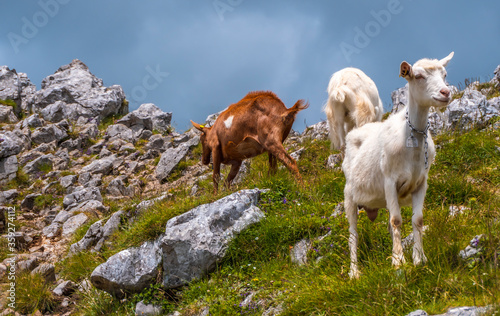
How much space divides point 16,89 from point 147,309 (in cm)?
2317

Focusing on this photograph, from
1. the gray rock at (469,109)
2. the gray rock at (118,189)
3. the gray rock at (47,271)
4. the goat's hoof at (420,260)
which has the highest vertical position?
the gray rock at (469,109)

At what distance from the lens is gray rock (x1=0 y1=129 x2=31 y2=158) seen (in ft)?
58.6

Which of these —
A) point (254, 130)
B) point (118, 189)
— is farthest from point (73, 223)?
point (254, 130)

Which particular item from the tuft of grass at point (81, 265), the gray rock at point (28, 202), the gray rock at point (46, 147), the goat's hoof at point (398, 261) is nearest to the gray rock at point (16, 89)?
the gray rock at point (46, 147)

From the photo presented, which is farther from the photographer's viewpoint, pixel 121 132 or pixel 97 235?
pixel 121 132

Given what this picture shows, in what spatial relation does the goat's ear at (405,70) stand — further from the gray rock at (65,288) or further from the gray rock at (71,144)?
the gray rock at (71,144)

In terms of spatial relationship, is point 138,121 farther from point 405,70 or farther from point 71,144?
point 405,70

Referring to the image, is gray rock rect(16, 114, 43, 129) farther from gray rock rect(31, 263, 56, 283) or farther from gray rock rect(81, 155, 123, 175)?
gray rock rect(31, 263, 56, 283)

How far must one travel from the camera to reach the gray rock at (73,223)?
1160cm

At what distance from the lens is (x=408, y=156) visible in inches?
172

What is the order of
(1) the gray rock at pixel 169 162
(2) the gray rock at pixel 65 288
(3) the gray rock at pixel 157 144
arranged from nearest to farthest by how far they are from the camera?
(2) the gray rock at pixel 65 288 → (1) the gray rock at pixel 169 162 → (3) the gray rock at pixel 157 144

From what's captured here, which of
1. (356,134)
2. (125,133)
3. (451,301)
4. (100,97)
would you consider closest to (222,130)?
(356,134)

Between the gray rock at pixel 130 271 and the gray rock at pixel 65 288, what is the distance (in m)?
1.58

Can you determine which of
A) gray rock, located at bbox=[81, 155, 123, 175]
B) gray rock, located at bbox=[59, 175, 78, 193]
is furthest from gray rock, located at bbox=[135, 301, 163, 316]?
gray rock, located at bbox=[81, 155, 123, 175]
